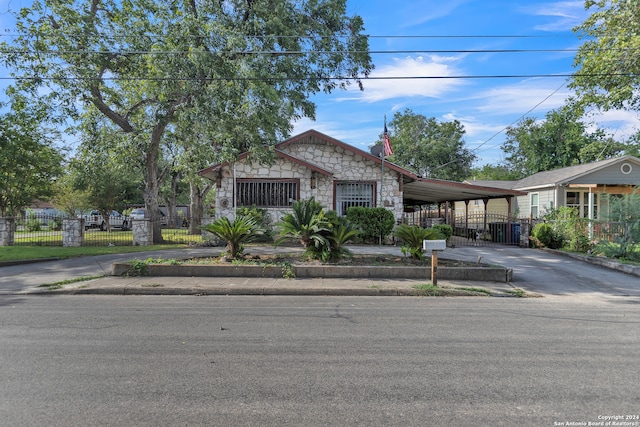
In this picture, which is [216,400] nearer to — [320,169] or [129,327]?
[129,327]

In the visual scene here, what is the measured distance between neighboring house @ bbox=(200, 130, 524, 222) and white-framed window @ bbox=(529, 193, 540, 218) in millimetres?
8077

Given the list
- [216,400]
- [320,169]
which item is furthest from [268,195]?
[216,400]

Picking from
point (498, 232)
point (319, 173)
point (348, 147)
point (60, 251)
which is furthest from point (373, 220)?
point (60, 251)

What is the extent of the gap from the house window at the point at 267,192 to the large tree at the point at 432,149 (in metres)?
23.4

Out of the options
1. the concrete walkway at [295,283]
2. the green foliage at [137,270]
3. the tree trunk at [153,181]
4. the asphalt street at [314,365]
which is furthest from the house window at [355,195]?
the asphalt street at [314,365]

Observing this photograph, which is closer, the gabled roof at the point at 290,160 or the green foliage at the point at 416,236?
the green foliage at the point at 416,236

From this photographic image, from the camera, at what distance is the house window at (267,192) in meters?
17.4

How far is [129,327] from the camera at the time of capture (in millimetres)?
5879

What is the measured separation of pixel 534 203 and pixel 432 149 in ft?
52.4

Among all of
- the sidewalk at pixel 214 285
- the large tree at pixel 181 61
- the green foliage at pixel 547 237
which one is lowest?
the sidewalk at pixel 214 285

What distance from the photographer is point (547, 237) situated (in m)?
16.9

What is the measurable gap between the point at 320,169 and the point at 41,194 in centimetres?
1453

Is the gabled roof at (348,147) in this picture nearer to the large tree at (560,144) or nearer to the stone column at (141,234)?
the stone column at (141,234)

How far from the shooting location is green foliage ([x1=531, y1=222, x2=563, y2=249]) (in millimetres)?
16875
